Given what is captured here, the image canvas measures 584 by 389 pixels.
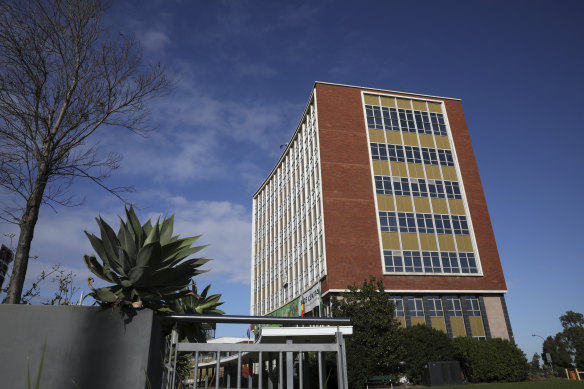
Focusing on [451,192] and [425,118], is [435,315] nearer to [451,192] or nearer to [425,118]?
[451,192]

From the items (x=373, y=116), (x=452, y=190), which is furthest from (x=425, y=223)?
(x=373, y=116)

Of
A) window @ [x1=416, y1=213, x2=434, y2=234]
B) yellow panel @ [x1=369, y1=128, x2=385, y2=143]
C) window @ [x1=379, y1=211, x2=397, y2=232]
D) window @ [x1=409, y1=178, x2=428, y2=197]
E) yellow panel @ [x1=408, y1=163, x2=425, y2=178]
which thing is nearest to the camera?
window @ [x1=379, y1=211, x2=397, y2=232]

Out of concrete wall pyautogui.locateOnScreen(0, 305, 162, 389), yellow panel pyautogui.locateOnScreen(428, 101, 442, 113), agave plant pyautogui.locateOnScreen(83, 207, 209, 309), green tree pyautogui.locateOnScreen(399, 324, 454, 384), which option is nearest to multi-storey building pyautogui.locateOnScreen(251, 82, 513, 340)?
yellow panel pyautogui.locateOnScreen(428, 101, 442, 113)

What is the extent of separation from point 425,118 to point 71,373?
44.5 m

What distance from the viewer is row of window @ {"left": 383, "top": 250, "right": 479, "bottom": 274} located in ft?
117

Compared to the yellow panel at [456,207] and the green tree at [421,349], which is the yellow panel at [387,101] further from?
the green tree at [421,349]

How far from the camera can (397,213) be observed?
37.9 meters

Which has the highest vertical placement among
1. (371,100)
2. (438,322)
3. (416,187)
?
(371,100)

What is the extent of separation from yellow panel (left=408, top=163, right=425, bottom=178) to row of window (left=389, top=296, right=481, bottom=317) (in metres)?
11.9

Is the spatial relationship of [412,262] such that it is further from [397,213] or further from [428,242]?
[397,213]

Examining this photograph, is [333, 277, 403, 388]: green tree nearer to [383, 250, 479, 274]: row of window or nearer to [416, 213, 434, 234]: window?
[383, 250, 479, 274]: row of window

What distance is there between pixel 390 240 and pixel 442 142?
13530 millimetres

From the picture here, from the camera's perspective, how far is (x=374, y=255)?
35688 millimetres

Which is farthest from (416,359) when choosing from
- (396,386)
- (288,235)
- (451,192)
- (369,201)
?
(288,235)
